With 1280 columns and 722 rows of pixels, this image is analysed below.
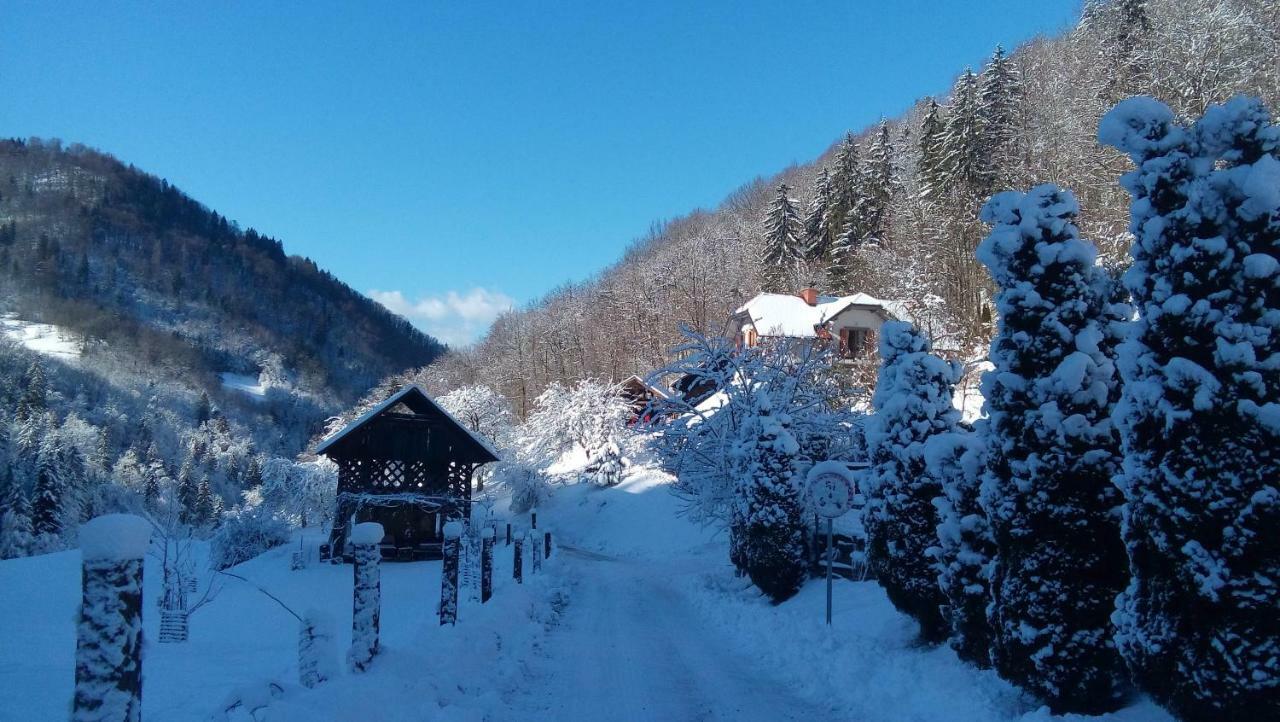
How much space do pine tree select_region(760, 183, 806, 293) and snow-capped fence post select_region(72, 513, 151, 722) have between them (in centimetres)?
5145

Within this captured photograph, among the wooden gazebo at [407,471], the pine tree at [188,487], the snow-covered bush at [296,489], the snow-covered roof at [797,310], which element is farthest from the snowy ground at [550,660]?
the pine tree at [188,487]

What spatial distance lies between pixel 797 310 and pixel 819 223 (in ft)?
48.1

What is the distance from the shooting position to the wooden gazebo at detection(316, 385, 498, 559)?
2034 centimetres

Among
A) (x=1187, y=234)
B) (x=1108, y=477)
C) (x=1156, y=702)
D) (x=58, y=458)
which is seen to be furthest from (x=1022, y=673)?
(x=58, y=458)

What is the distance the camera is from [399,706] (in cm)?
518

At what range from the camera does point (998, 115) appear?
35.7 metres

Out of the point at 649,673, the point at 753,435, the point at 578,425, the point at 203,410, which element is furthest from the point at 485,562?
the point at 203,410

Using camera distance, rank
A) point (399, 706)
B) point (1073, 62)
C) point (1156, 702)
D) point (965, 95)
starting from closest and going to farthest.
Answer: point (1156, 702)
point (399, 706)
point (1073, 62)
point (965, 95)

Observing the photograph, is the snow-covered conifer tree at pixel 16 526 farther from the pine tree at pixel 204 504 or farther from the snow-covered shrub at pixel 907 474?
the snow-covered shrub at pixel 907 474

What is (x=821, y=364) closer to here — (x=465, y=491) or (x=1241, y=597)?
(x=465, y=491)

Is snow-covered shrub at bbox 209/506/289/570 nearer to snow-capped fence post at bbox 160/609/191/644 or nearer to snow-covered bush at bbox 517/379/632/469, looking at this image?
snow-covered bush at bbox 517/379/632/469

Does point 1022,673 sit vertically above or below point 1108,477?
below

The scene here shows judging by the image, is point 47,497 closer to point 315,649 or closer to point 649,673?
point 649,673

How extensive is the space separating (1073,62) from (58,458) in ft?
166
